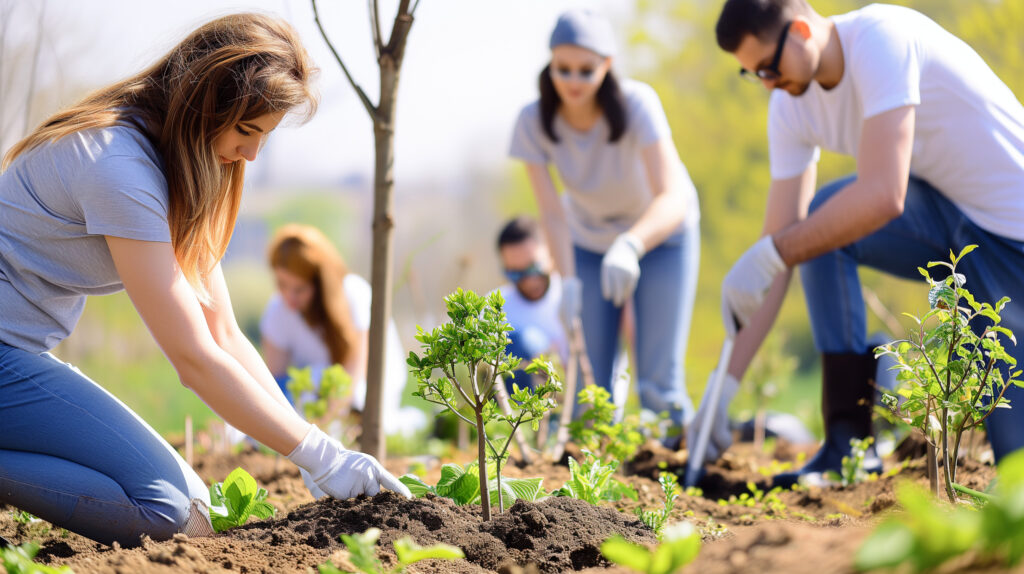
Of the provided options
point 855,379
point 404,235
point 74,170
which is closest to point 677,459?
point 855,379

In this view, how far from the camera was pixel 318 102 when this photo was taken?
6.69 feet

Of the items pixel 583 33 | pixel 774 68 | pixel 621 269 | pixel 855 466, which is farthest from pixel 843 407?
pixel 583 33

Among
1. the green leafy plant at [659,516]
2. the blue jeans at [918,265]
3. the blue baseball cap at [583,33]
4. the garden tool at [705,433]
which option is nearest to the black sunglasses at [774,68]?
the blue jeans at [918,265]

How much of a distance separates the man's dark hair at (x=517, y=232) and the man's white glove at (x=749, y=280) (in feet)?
7.98

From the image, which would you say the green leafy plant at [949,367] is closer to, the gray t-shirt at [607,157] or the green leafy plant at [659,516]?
the green leafy plant at [659,516]

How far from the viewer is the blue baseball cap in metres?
3.34

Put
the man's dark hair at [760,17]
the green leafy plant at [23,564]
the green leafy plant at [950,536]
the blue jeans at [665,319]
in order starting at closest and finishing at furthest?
the green leafy plant at [950,536] < the green leafy plant at [23,564] < the man's dark hair at [760,17] < the blue jeans at [665,319]

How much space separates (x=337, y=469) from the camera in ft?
6.28

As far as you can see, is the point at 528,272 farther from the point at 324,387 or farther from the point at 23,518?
the point at 23,518

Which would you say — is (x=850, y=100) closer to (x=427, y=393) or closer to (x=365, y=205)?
(x=427, y=393)

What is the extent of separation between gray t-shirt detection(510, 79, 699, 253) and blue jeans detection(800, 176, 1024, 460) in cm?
86

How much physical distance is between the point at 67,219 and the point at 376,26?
1.05m

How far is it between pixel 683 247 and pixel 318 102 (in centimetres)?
209

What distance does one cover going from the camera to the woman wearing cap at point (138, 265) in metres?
1.80
